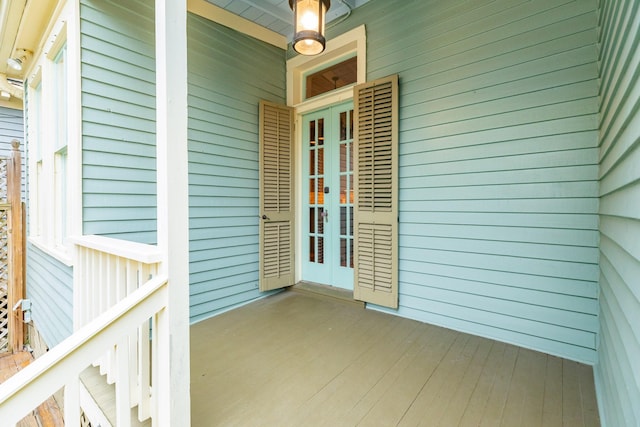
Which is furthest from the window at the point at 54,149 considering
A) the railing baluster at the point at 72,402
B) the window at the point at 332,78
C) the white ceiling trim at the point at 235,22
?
the window at the point at 332,78

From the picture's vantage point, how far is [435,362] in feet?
6.94

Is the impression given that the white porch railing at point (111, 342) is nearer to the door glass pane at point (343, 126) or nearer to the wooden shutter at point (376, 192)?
the wooden shutter at point (376, 192)

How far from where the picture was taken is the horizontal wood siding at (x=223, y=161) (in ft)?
9.78

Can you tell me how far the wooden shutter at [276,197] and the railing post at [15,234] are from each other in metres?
3.41

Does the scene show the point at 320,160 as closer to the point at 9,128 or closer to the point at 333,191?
the point at 333,191

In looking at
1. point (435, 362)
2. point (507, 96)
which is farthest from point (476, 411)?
point (507, 96)

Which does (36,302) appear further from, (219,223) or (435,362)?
(435,362)

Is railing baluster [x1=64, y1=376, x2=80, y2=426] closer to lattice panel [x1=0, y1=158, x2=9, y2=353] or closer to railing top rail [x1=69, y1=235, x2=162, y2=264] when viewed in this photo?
railing top rail [x1=69, y1=235, x2=162, y2=264]

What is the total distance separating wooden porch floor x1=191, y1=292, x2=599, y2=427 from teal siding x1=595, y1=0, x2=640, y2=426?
0.33 m

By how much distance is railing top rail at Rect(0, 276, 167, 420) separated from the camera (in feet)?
2.89

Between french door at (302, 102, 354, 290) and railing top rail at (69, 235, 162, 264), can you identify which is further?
french door at (302, 102, 354, 290)

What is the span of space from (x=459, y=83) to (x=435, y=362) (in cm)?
225

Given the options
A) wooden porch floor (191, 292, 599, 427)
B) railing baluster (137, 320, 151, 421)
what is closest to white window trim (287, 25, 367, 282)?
wooden porch floor (191, 292, 599, 427)

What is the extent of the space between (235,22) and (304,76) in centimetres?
100
